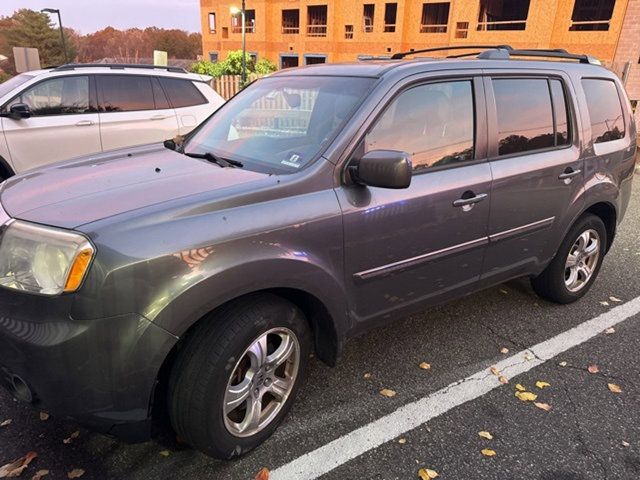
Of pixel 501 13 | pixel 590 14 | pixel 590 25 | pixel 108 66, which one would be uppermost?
pixel 501 13

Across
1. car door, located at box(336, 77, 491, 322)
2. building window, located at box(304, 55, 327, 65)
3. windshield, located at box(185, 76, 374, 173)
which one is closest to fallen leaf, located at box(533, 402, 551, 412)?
car door, located at box(336, 77, 491, 322)

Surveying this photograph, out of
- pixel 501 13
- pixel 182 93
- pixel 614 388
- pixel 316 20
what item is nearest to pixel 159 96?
pixel 182 93

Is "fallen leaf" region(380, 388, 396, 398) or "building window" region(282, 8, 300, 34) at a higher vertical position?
"building window" region(282, 8, 300, 34)

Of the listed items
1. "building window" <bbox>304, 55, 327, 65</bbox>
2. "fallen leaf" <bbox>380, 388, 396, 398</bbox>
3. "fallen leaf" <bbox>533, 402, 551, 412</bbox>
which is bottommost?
"fallen leaf" <bbox>380, 388, 396, 398</bbox>

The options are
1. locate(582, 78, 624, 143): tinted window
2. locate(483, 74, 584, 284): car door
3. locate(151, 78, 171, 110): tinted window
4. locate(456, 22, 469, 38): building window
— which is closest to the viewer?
locate(483, 74, 584, 284): car door

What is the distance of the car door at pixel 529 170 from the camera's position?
312 cm

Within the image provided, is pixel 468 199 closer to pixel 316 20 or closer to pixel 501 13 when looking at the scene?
pixel 501 13

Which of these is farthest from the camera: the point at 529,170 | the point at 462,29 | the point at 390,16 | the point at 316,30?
the point at 316,30

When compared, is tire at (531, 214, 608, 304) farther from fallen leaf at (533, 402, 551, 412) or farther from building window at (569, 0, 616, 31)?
building window at (569, 0, 616, 31)

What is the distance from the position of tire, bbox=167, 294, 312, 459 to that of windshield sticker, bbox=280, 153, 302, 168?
2.22 ft

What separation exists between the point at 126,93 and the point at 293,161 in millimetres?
5070

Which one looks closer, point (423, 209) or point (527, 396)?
point (423, 209)

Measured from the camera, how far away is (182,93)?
7105 mm

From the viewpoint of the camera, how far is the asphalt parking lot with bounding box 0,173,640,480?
2352mm
